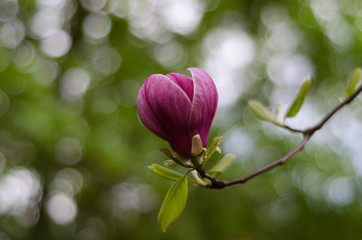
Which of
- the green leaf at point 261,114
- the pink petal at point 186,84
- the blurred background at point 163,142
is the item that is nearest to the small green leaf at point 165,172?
the pink petal at point 186,84

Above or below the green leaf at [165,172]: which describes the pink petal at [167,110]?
above

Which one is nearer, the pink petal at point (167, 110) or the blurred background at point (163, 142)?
the pink petal at point (167, 110)

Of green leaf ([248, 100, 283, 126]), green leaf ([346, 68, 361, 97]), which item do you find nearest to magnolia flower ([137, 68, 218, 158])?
green leaf ([248, 100, 283, 126])

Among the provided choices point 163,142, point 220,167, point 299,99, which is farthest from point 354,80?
point 163,142

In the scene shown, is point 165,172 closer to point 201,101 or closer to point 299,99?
point 201,101

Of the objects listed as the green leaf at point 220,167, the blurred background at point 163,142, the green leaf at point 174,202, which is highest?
the green leaf at point 220,167

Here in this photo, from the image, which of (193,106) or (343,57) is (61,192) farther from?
(193,106)

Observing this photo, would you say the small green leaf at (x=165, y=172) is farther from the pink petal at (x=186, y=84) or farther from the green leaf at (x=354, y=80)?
the green leaf at (x=354, y=80)

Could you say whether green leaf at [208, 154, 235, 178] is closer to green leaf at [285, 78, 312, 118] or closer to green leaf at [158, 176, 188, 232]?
green leaf at [158, 176, 188, 232]
